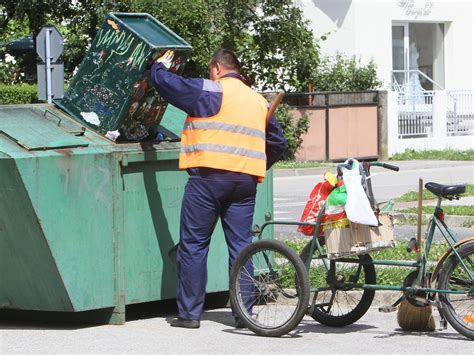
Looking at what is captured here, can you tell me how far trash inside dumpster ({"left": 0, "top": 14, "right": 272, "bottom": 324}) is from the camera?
23.4 feet

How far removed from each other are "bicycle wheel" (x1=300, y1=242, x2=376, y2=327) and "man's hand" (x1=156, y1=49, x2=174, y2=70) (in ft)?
4.87

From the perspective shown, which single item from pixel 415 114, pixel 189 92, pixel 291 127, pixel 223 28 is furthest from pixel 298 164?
pixel 189 92

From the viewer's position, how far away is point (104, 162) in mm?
7352

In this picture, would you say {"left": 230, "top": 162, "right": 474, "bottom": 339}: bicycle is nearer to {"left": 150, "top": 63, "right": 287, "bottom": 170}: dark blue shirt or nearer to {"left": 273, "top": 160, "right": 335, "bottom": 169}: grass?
{"left": 150, "top": 63, "right": 287, "bottom": 170}: dark blue shirt

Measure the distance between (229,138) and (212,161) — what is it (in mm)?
178

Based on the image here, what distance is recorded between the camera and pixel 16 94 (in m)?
24.4

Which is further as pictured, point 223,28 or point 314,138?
point 314,138

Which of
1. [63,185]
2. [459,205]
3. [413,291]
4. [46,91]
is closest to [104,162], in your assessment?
[63,185]

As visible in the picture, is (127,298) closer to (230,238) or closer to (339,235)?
(230,238)

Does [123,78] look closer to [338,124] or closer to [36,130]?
[36,130]

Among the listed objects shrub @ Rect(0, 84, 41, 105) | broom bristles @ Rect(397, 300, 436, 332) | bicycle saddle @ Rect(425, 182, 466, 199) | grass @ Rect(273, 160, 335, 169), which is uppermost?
shrub @ Rect(0, 84, 41, 105)

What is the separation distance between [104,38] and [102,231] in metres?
1.32

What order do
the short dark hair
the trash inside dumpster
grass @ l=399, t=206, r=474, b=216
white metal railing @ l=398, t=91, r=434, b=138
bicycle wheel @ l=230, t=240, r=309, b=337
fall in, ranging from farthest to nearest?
1. white metal railing @ l=398, t=91, r=434, b=138
2. grass @ l=399, t=206, r=474, b=216
3. the short dark hair
4. the trash inside dumpster
5. bicycle wheel @ l=230, t=240, r=309, b=337

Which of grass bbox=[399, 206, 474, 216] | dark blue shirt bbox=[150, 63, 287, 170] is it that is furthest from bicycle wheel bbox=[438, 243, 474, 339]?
grass bbox=[399, 206, 474, 216]
